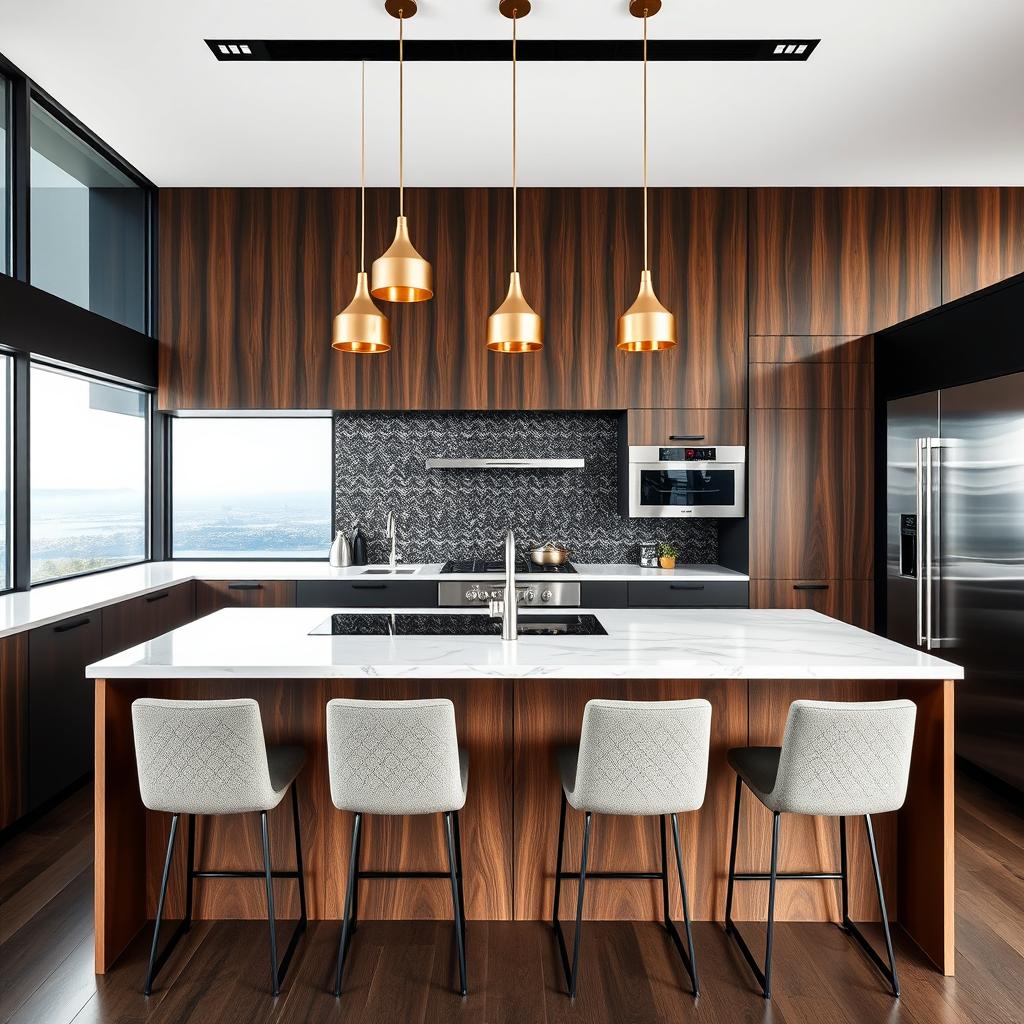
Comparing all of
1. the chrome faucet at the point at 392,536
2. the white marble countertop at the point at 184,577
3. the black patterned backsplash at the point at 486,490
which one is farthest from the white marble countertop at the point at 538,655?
the black patterned backsplash at the point at 486,490

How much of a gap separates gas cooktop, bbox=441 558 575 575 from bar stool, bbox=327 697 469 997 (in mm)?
2335

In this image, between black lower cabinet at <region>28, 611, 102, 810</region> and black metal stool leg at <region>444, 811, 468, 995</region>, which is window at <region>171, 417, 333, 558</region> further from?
black metal stool leg at <region>444, 811, 468, 995</region>

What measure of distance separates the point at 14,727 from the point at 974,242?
207 inches

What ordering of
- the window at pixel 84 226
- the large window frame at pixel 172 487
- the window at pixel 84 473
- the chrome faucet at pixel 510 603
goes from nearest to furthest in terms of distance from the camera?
the chrome faucet at pixel 510 603 < the window at pixel 84 226 < the window at pixel 84 473 < the large window frame at pixel 172 487

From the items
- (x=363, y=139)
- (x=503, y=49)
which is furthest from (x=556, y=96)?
(x=363, y=139)

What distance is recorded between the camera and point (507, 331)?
2.47 m

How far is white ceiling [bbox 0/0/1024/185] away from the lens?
284 cm

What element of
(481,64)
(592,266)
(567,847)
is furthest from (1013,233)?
(567,847)

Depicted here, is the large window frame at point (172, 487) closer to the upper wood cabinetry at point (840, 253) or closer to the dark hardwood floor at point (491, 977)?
the dark hardwood floor at point (491, 977)

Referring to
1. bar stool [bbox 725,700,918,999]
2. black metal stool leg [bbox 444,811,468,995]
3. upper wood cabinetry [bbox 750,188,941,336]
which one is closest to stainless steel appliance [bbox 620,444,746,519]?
upper wood cabinetry [bbox 750,188,941,336]

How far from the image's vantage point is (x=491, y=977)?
214 centimetres

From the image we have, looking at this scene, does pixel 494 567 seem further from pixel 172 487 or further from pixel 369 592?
pixel 172 487

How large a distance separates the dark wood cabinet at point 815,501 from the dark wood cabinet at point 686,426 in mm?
241

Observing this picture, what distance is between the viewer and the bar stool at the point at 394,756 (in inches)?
77.8
